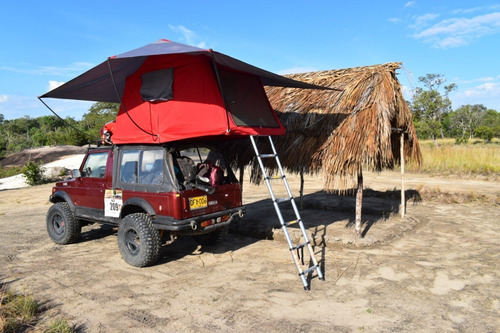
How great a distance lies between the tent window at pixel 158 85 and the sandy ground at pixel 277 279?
263 cm

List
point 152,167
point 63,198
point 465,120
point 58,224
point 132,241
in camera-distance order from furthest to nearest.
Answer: point 465,120, point 58,224, point 63,198, point 132,241, point 152,167

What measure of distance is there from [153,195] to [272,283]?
2159 mm

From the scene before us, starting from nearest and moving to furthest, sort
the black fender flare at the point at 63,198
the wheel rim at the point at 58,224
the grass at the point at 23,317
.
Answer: the grass at the point at 23,317 → the black fender flare at the point at 63,198 → the wheel rim at the point at 58,224

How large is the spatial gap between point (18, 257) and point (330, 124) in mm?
6017

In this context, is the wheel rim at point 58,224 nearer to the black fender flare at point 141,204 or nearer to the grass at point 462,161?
the black fender flare at point 141,204

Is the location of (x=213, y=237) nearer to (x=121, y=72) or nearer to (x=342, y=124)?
(x=342, y=124)

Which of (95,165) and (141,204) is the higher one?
(95,165)

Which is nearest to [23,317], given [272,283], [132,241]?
[132,241]

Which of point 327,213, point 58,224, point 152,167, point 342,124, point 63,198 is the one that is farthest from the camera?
point 327,213

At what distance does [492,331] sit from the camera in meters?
3.59

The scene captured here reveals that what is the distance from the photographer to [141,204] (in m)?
5.58

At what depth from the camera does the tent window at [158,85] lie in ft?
18.4

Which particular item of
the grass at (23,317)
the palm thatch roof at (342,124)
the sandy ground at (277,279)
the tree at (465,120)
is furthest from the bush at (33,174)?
the tree at (465,120)

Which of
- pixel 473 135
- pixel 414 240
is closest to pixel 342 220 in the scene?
pixel 414 240
